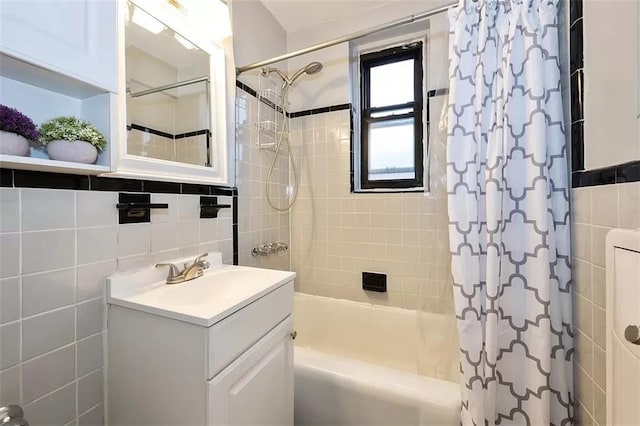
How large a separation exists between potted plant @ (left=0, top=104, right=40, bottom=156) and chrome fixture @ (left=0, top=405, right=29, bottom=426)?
1.92 feet

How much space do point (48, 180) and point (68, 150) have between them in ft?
0.40

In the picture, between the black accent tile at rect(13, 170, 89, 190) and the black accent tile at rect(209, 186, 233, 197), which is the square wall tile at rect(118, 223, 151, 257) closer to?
the black accent tile at rect(13, 170, 89, 190)

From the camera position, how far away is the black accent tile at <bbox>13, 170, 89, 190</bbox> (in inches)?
27.2

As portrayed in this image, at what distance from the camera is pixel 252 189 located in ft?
5.55

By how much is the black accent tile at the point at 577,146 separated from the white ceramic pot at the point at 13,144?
1612 millimetres

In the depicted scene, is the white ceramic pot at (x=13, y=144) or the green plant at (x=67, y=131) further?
the green plant at (x=67, y=131)

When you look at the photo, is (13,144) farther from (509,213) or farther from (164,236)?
(509,213)

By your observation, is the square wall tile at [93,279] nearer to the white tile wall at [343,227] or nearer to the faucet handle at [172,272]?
the faucet handle at [172,272]

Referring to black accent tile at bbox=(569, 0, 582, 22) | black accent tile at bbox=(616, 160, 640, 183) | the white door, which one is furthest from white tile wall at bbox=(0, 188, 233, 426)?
black accent tile at bbox=(569, 0, 582, 22)

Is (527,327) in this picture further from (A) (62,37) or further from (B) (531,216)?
(A) (62,37)

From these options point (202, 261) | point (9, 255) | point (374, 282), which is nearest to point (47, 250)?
point (9, 255)

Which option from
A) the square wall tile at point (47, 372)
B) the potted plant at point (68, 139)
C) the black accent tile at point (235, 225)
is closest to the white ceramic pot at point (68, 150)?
the potted plant at point (68, 139)

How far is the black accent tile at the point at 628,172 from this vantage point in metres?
0.62

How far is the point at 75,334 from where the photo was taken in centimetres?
81
